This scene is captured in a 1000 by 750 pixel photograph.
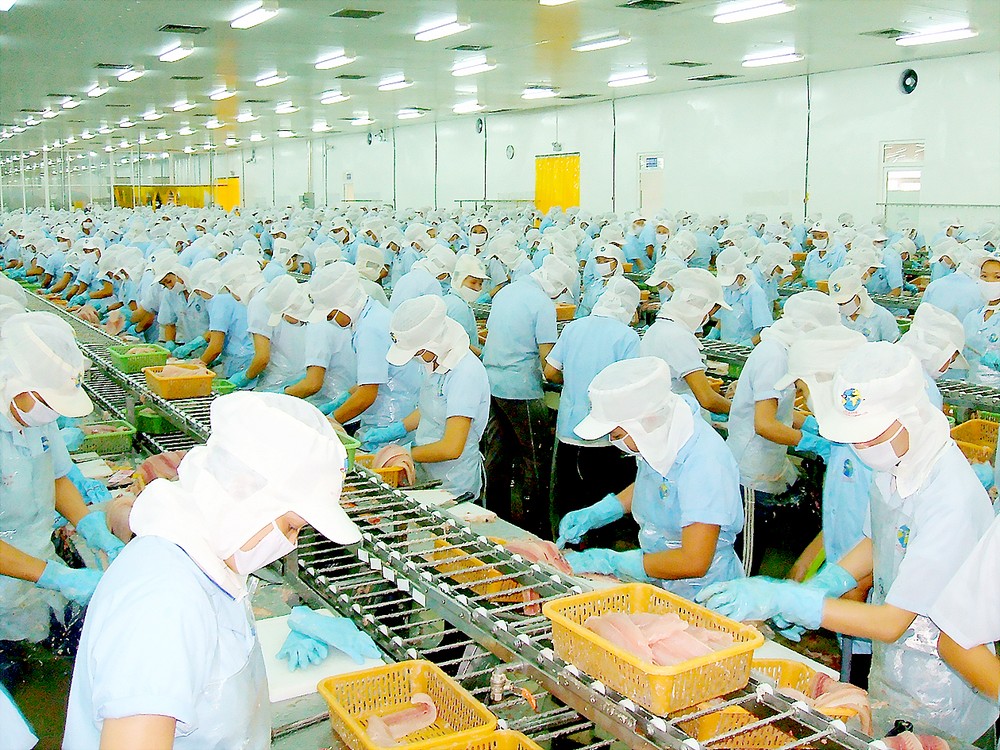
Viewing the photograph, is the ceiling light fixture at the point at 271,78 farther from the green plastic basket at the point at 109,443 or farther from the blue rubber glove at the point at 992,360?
the blue rubber glove at the point at 992,360

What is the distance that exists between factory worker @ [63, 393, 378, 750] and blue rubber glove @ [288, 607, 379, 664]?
58cm

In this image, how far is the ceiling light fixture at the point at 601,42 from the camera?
1169 centimetres

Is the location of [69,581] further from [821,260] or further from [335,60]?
[335,60]

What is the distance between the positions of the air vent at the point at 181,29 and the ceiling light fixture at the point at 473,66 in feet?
12.6

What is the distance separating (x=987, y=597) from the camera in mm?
2098

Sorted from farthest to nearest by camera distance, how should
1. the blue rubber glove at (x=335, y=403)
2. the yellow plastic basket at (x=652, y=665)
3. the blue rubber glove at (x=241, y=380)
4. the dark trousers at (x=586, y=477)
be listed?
the blue rubber glove at (x=241, y=380), the dark trousers at (x=586, y=477), the blue rubber glove at (x=335, y=403), the yellow plastic basket at (x=652, y=665)

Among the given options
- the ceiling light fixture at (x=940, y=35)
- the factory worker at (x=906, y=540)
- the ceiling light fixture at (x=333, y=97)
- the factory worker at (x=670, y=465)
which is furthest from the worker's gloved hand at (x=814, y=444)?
the ceiling light fixture at (x=333, y=97)

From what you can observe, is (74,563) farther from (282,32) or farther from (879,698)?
(282,32)

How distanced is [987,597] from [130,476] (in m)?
3.67

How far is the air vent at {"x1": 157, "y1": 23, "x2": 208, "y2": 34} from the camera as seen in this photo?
34.7ft

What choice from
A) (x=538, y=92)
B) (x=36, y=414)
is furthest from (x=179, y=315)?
(x=538, y=92)

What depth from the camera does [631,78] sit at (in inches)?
624

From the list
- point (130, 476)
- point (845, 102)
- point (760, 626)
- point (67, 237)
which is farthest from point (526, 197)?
point (760, 626)

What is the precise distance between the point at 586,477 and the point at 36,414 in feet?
11.8
